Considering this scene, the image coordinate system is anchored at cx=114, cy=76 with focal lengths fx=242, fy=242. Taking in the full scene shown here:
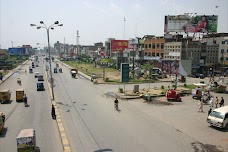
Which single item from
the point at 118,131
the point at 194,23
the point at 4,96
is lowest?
the point at 118,131

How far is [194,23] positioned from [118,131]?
61.6m

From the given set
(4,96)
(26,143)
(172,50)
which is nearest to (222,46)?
(172,50)

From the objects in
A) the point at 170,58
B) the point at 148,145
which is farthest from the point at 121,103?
the point at 170,58

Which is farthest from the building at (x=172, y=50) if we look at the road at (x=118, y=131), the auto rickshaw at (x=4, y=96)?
the auto rickshaw at (x=4, y=96)

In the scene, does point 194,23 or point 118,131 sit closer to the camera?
point 118,131

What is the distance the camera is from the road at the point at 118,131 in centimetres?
1686

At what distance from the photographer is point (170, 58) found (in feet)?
241

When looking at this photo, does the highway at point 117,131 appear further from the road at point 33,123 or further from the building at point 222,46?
the building at point 222,46

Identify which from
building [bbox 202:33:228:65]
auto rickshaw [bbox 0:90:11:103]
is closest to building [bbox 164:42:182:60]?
building [bbox 202:33:228:65]

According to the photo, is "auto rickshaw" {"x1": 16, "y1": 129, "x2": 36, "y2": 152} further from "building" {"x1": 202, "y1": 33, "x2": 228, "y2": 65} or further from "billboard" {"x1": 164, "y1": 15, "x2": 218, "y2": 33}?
"billboard" {"x1": 164, "y1": 15, "x2": 218, "y2": 33}

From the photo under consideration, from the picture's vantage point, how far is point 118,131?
1998cm

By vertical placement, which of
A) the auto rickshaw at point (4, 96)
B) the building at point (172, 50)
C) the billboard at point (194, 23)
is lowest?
the auto rickshaw at point (4, 96)

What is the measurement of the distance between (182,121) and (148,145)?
7427mm

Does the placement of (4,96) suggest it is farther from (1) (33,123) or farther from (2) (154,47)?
(2) (154,47)
